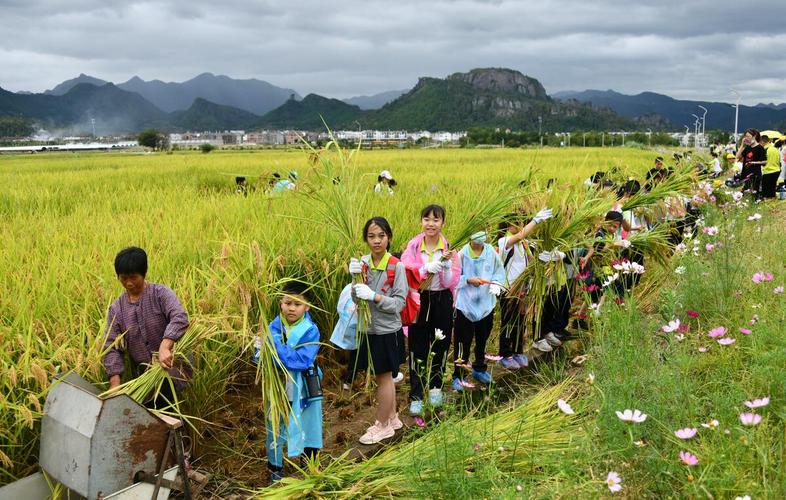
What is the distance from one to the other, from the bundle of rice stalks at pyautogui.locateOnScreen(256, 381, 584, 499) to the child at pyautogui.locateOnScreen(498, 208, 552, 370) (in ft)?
5.15

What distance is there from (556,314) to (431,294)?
1.58 meters

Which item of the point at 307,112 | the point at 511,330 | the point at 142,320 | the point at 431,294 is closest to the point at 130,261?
the point at 142,320

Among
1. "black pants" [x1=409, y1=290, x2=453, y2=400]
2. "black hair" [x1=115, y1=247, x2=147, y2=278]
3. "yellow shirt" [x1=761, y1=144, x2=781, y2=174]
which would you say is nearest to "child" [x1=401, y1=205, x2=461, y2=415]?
"black pants" [x1=409, y1=290, x2=453, y2=400]

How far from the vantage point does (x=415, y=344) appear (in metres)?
3.89

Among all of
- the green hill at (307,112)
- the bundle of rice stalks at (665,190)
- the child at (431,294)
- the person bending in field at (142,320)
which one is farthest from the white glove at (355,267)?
the green hill at (307,112)

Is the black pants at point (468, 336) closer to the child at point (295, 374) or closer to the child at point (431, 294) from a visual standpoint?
the child at point (431, 294)

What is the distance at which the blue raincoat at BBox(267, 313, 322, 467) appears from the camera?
282 centimetres

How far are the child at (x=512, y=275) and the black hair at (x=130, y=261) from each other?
2.53 meters

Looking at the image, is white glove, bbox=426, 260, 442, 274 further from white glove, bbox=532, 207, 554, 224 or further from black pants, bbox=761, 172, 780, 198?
black pants, bbox=761, 172, 780, 198

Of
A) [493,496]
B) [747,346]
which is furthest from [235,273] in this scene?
[747,346]

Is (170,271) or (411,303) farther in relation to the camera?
(170,271)

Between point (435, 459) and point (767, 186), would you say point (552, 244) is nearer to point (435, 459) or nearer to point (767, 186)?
point (435, 459)

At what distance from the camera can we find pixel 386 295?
130 inches

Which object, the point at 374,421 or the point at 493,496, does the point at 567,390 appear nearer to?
the point at 374,421
